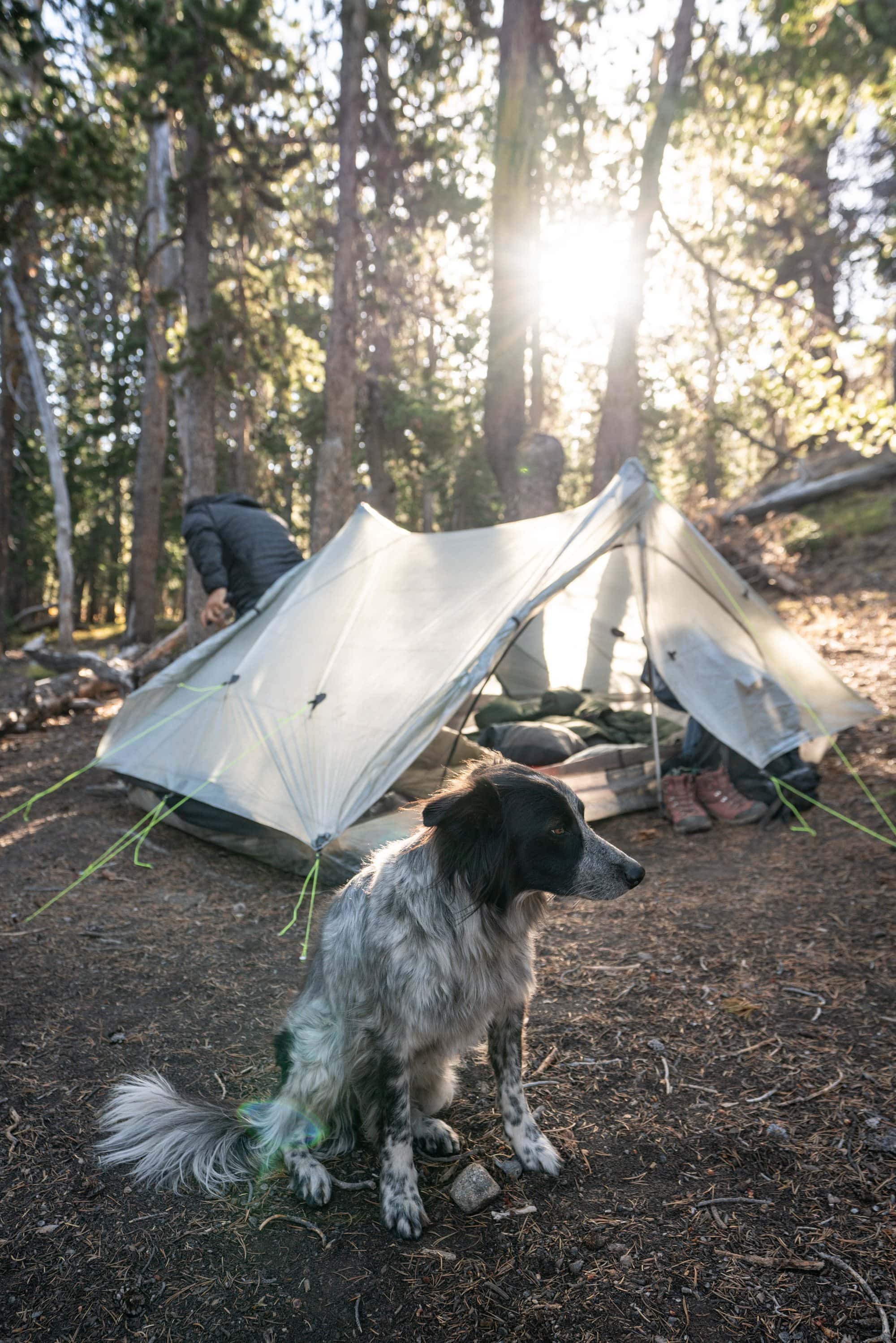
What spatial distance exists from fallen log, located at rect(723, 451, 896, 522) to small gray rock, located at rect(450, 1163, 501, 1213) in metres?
13.0

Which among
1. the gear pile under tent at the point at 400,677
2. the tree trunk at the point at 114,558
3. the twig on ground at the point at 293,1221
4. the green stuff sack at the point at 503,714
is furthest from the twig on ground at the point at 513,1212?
the tree trunk at the point at 114,558

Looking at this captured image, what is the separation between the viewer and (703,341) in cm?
1753

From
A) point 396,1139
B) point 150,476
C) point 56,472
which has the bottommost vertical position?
point 396,1139

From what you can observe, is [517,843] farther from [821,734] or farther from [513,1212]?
[821,734]

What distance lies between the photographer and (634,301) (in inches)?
378

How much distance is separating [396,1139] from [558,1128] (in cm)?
65

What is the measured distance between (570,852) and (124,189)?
10.4 m

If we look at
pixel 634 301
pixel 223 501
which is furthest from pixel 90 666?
pixel 634 301

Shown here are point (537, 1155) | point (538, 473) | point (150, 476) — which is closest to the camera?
point (537, 1155)

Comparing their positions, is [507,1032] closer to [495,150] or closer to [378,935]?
[378,935]

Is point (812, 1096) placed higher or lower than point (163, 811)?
lower

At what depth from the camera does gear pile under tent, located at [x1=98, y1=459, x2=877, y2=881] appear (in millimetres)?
4391

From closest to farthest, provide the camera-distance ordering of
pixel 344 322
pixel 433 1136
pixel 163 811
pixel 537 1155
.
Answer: pixel 537 1155 < pixel 433 1136 < pixel 163 811 < pixel 344 322

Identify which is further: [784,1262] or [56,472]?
[56,472]
